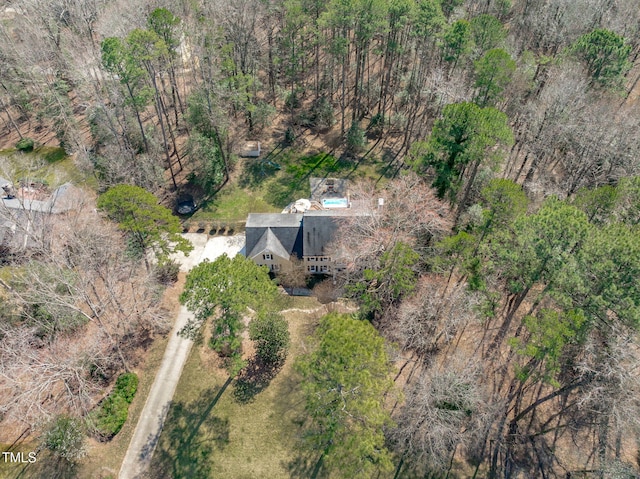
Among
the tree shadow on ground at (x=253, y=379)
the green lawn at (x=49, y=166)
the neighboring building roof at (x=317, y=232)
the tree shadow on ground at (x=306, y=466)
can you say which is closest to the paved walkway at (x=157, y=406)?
the tree shadow on ground at (x=253, y=379)

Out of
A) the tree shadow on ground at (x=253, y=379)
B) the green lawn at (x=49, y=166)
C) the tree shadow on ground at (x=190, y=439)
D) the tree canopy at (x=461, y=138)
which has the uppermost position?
the tree canopy at (x=461, y=138)

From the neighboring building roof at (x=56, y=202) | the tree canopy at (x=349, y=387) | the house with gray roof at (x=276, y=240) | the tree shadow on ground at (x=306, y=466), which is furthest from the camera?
the neighboring building roof at (x=56, y=202)

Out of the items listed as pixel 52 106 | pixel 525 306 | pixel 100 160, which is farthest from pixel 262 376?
pixel 52 106

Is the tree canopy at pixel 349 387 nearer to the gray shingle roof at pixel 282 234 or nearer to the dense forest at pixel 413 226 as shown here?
the dense forest at pixel 413 226

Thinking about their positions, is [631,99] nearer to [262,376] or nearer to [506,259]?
[506,259]

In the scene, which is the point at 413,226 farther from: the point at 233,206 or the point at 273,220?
the point at 233,206

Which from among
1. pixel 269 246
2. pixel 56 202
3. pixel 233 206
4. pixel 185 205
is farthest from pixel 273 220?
pixel 56 202
